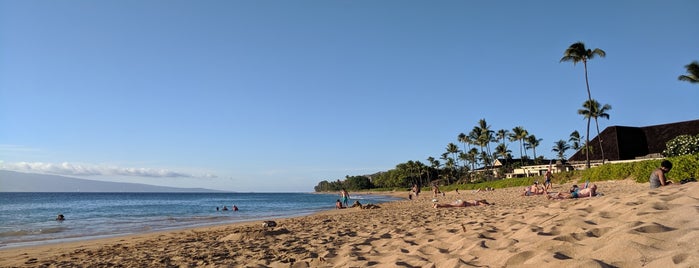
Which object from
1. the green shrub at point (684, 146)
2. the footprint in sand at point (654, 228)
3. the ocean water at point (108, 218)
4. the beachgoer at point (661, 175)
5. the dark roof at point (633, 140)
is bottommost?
the ocean water at point (108, 218)

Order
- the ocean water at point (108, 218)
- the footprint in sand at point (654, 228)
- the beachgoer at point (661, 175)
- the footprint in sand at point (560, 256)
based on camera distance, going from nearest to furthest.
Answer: the footprint in sand at point (560, 256) < the footprint in sand at point (654, 228) < the beachgoer at point (661, 175) < the ocean water at point (108, 218)

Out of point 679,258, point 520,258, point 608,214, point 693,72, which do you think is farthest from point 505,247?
point 693,72

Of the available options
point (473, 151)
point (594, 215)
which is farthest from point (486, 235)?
point (473, 151)

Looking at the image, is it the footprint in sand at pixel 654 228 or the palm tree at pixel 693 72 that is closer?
the footprint in sand at pixel 654 228

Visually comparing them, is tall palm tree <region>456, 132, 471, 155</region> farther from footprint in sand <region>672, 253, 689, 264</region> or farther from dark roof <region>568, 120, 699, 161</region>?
footprint in sand <region>672, 253, 689, 264</region>

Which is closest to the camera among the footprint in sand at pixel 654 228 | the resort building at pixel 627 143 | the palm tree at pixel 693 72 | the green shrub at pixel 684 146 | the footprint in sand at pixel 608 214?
the footprint in sand at pixel 654 228

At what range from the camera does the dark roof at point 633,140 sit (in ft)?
148

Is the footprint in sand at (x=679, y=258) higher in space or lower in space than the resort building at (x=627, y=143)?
lower

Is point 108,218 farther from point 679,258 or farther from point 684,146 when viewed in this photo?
point 684,146

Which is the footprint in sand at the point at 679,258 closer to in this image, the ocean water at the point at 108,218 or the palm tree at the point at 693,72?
the ocean water at the point at 108,218

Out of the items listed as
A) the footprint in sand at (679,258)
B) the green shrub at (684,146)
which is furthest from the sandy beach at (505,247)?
the green shrub at (684,146)

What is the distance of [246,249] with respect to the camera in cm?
716

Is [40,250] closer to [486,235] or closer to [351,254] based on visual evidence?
[351,254]

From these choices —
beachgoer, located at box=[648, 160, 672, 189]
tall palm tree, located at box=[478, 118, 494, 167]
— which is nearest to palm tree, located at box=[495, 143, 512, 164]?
tall palm tree, located at box=[478, 118, 494, 167]
